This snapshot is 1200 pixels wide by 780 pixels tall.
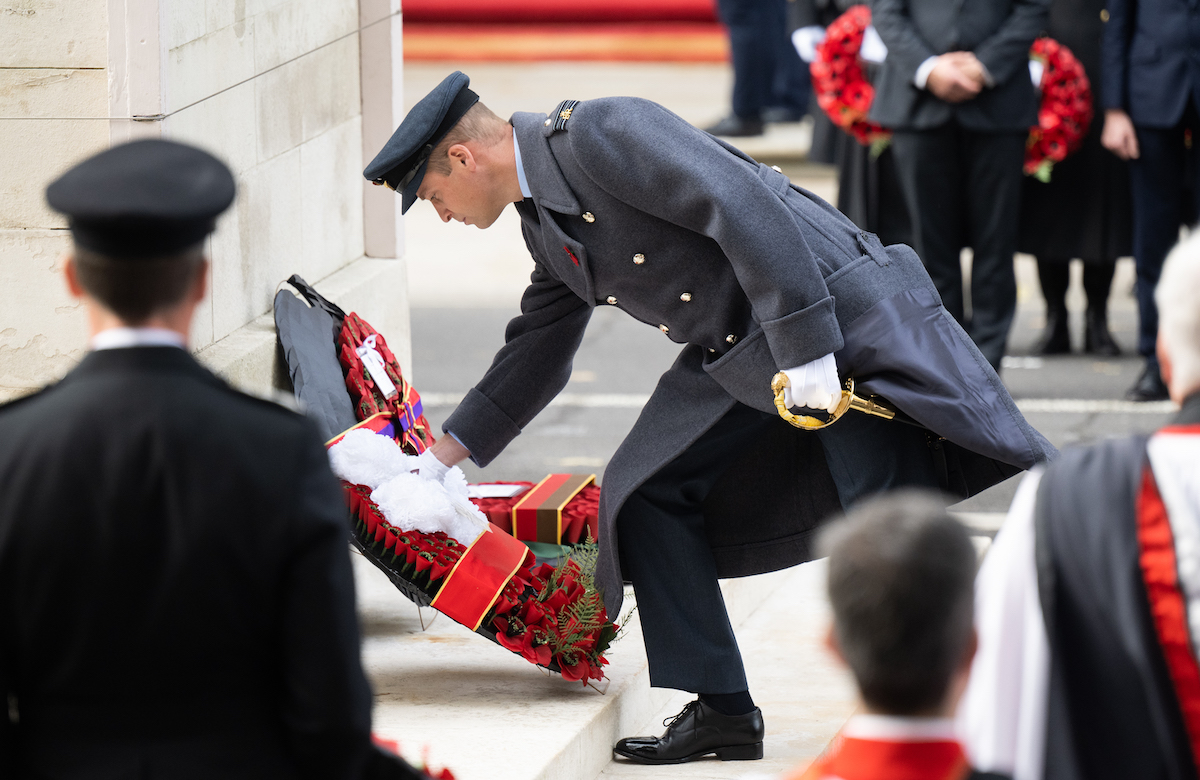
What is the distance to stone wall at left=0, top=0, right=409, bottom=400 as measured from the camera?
3.75 m

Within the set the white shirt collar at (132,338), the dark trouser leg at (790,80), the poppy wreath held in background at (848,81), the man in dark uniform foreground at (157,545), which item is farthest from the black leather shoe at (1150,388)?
the dark trouser leg at (790,80)

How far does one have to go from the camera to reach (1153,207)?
680cm

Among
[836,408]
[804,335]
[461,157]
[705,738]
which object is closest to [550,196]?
[461,157]

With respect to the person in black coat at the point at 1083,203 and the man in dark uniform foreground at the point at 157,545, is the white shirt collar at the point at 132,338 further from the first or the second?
the person in black coat at the point at 1083,203

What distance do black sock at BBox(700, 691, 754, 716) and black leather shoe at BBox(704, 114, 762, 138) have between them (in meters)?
9.20

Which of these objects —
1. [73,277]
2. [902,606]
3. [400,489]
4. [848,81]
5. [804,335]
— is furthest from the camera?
[848,81]

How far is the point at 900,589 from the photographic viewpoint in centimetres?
169

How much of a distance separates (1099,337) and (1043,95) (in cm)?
Result: 122

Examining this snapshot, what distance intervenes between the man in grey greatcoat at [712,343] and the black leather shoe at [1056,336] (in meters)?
4.32

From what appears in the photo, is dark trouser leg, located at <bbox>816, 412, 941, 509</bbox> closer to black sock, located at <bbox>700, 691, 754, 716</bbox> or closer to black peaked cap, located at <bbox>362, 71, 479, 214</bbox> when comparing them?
black sock, located at <bbox>700, 691, 754, 716</bbox>

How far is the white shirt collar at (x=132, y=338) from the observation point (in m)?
1.75

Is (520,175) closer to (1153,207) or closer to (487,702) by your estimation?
(487,702)

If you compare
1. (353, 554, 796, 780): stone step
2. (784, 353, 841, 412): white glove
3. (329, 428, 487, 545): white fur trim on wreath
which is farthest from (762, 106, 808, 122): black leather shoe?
(784, 353, 841, 412): white glove

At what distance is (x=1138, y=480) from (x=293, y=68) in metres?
3.06
